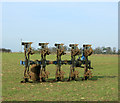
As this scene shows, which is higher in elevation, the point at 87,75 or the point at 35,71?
the point at 35,71

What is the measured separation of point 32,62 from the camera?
12.8 metres

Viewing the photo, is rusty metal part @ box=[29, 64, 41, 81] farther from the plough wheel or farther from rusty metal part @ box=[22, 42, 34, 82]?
the plough wheel

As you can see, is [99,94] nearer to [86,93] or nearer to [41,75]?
[86,93]

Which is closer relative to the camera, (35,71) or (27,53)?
(27,53)

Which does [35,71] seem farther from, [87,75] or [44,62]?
[87,75]

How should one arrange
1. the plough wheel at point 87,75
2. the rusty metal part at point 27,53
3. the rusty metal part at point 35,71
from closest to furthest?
1. the rusty metal part at point 27,53
2. the rusty metal part at point 35,71
3. the plough wheel at point 87,75

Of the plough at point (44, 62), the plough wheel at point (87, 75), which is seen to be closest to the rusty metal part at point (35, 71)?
the plough at point (44, 62)

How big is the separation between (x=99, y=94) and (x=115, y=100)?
1.05 metres

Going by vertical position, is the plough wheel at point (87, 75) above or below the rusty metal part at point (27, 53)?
below

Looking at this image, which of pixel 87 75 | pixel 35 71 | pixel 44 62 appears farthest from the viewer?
pixel 87 75

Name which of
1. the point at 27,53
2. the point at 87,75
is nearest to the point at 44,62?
the point at 27,53

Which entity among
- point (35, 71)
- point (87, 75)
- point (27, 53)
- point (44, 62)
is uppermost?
point (27, 53)

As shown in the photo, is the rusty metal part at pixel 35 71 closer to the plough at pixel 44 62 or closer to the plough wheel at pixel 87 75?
the plough at pixel 44 62

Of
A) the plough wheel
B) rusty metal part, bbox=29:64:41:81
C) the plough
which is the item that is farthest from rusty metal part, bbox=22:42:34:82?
the plough wheel
